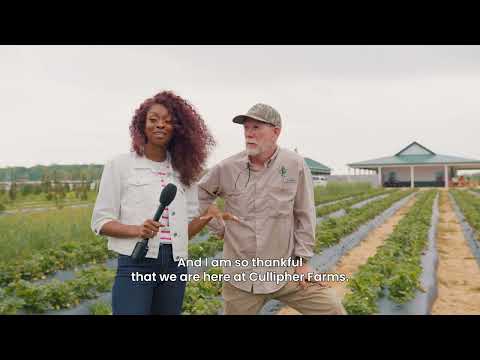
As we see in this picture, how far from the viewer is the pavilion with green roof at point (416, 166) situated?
3089 cm

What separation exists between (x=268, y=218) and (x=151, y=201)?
0.67 metres

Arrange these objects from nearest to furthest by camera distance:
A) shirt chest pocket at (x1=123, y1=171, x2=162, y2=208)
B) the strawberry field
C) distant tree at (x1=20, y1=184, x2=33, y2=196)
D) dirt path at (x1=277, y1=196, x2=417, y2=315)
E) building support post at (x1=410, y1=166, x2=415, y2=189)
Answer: shirt chest pocket at (x1=123, y1=171, x2=162, y2=208) → the strawberry field → dirt path at (x1=277, y1=196, x2=417, y2=315) → distant tree at (x1=20, y1=184, x2=33, y2=196) → building support post at (x1=410, y1=166, x2=415, y2=189)

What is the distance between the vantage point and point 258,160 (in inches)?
107

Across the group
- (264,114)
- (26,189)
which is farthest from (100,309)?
(26,189)

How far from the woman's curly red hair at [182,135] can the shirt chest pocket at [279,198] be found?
40 cm

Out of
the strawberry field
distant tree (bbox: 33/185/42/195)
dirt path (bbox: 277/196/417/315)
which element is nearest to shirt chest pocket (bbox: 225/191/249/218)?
the strawberry field

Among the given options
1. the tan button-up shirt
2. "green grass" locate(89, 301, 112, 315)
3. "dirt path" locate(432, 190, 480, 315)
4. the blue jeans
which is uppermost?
the tan button-up shirt

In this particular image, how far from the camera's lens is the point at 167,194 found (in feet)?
7.22

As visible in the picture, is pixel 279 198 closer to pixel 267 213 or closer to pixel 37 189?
pixel 267 213

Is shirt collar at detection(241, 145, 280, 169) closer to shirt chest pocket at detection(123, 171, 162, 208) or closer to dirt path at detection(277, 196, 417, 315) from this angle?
shirt chest pocket at detection(123, 171, 162, 208)

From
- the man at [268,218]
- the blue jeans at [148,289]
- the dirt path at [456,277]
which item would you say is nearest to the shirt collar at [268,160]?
the man at [268,218]

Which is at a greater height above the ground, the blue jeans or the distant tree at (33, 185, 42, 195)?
the distant tree at (33, 185, 42, 195)

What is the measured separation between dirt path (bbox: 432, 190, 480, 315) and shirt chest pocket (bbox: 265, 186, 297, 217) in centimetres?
338

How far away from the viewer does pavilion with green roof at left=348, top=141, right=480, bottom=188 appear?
30.9m
